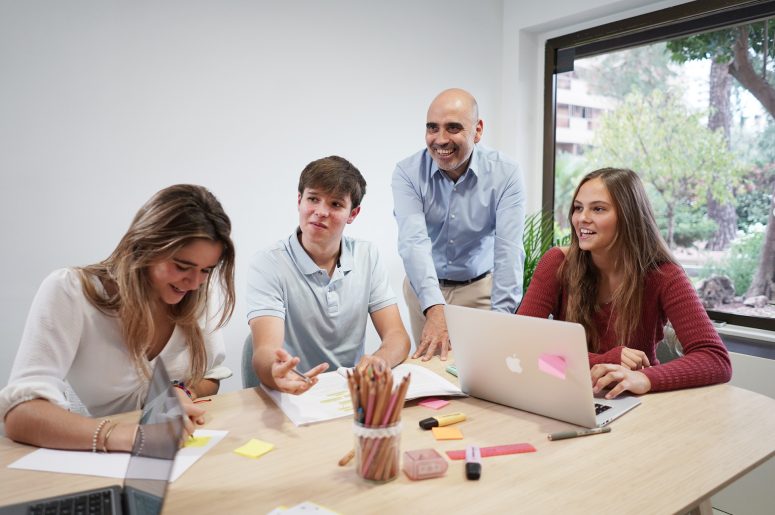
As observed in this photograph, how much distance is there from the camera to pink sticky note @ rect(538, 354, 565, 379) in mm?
1361

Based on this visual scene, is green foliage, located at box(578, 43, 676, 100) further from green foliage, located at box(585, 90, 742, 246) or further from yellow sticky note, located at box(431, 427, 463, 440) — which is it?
yellow sticky note, located at box(431, 427, 463, 440)

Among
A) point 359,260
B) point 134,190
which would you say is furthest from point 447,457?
point 134,190

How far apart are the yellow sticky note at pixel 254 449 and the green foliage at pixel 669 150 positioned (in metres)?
2.74

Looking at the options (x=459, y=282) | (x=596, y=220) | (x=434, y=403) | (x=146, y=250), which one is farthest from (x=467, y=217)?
(x=146, y=250)

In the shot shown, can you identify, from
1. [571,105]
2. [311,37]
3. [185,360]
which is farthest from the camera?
[571,105]

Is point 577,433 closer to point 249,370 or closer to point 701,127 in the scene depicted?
point 249,370

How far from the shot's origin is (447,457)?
125cm

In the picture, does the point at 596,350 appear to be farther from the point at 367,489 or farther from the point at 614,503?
the point at 367,489

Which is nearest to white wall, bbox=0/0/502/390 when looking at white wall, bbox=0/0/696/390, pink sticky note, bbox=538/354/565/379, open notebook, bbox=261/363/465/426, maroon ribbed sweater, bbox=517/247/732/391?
white wall, bbox=0/0/696/390

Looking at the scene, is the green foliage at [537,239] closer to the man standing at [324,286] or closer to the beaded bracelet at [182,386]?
the man standing at [324,286]

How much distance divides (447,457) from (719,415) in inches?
28.4

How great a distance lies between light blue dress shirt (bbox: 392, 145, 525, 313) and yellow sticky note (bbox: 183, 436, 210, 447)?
4.40 feet

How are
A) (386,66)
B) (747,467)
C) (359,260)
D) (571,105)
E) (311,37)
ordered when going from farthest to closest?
(571,105), (386,66), (311,37), (359,260), (747,467)

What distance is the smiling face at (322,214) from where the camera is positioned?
78.5 inches
